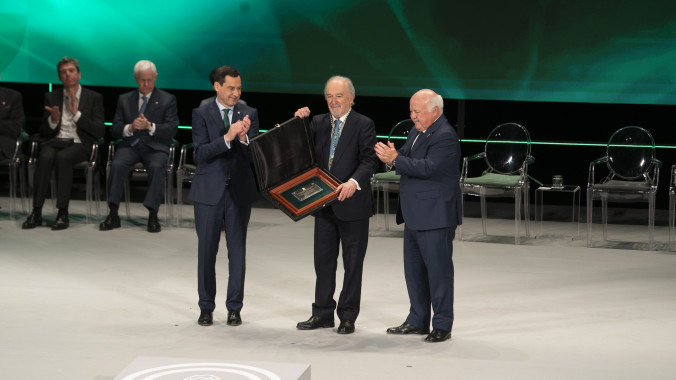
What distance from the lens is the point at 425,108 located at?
17.1 feet

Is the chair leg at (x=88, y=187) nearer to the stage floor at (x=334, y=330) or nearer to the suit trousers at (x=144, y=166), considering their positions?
the suit trousers at (x=144, y=166)

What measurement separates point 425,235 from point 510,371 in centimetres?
87

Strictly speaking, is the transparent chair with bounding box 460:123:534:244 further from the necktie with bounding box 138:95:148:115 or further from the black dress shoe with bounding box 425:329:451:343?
the black dress shoe with bounding box 425:329:451:343

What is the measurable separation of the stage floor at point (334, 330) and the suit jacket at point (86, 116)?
88cm

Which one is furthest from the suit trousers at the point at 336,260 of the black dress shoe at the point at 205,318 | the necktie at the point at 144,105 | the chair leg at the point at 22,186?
the chair leg at the point at 22,186

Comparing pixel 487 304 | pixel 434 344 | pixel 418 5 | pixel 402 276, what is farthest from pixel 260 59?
pixel 434 344

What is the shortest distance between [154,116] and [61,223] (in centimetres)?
124

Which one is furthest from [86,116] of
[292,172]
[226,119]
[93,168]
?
[292,172]

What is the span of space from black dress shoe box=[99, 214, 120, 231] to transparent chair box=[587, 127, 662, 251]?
405cm

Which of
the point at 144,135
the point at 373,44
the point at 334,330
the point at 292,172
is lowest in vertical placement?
the point at 334,330

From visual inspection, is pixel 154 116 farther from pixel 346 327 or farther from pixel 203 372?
pixel 203 372

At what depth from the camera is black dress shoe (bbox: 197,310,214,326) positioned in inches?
221

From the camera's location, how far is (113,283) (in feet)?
21.9

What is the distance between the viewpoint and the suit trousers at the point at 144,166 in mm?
8891
